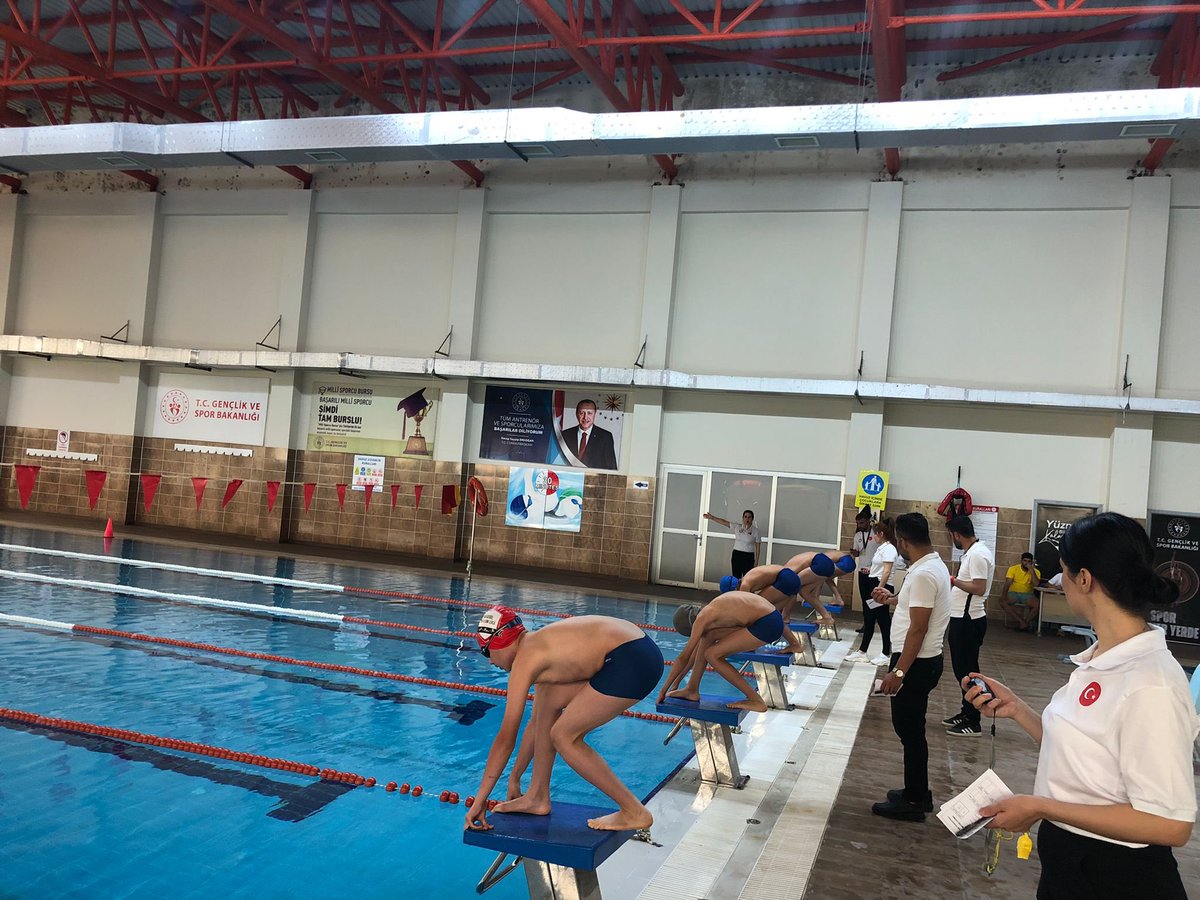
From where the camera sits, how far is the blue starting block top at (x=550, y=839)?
8.94ft

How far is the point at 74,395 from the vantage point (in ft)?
60.5

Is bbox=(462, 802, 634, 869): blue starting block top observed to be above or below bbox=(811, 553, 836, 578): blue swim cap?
below

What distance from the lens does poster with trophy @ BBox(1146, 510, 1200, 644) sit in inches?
494

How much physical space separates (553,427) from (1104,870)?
14.2m

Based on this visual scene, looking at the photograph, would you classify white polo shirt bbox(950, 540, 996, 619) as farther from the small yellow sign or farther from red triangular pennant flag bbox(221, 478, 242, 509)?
red triangular pennant flag bbox(221, 478, 242, 509)

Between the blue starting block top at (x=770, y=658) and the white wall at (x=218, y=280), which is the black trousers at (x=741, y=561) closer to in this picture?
the blue starting block top at (x=770, y=658)

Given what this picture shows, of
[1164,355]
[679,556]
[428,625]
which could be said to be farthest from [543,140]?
[1164,355]

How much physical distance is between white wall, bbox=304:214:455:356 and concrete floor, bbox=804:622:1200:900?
12192 mm

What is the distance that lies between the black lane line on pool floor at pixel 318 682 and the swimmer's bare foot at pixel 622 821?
3.24 meters

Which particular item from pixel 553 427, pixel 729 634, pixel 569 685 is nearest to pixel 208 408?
pixel 553 427

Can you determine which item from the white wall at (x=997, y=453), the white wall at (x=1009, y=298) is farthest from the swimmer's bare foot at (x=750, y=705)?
the white wall at (x=1009, y=298)

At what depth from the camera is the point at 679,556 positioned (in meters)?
15.1

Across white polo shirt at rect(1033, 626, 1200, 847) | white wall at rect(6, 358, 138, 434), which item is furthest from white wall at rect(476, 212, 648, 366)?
white polo shirt at rect(1033, 626, 1200, 847)

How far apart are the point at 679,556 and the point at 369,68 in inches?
398
